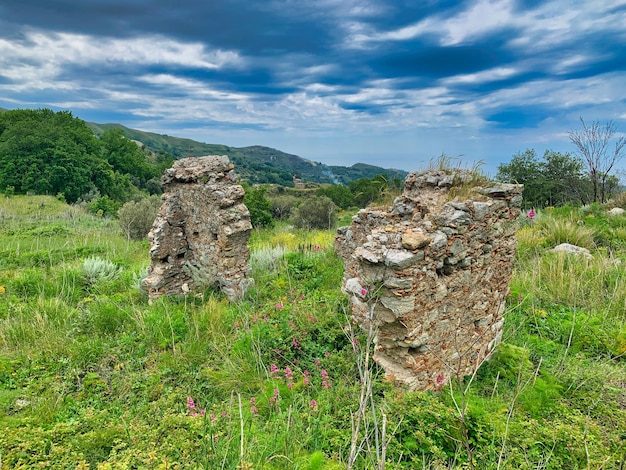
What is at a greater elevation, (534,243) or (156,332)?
(534,243)

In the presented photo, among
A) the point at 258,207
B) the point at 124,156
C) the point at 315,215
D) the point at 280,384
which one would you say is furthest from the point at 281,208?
the point at 124,156

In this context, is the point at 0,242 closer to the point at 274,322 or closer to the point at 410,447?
the point at 274,322

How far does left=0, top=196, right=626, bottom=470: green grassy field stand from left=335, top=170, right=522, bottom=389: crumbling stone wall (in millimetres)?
364

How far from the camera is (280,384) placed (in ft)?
14.1

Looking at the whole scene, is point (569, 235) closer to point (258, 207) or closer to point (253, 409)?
point (253, 409)

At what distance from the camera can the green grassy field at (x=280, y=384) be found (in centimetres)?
308

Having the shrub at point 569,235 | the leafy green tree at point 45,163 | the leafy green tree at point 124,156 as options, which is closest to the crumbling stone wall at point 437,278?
the shrub at point 569,235

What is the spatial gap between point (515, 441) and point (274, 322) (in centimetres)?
370

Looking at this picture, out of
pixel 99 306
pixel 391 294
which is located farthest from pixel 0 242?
pixel 391 294

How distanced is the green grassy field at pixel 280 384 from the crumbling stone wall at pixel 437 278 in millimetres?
364

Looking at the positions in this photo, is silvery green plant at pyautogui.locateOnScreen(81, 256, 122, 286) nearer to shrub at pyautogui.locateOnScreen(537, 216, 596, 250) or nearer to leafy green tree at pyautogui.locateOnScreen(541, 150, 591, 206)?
shrub at pyautogui.locateOnScreen(537, 216, 596, 250)

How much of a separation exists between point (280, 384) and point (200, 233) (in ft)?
15.2

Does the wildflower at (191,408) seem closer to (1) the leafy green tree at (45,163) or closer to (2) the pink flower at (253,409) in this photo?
(2) the pink flower at (253,409)

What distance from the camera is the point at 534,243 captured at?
10172 millimetres
